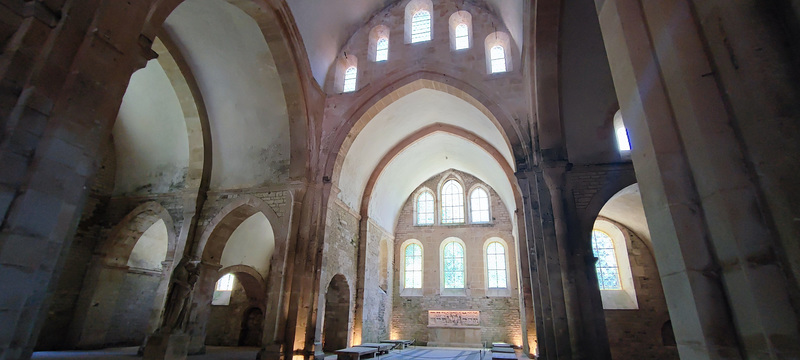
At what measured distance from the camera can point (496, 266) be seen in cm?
1538

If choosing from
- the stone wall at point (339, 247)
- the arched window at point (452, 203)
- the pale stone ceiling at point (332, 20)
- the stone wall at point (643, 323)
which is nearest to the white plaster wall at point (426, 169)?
the arched window at point (452, 203)

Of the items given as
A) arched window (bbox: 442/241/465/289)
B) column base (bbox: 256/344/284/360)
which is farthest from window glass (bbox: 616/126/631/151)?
arched window (bbox: 442/241/465/289)

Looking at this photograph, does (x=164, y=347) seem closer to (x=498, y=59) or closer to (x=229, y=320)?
(x=229, y=320)

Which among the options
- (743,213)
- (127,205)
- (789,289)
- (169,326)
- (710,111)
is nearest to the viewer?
(789,289)

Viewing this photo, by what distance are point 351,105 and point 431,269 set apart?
8567mm

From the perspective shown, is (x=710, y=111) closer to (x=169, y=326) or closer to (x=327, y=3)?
(x=169, y=326)

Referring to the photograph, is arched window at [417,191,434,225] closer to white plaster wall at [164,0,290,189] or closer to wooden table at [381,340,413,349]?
wooden table at [381,340,413,349]

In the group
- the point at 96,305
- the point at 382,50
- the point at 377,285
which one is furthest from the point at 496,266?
the point at 96,305

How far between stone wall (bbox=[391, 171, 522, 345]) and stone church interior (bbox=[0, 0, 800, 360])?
0.09 metres

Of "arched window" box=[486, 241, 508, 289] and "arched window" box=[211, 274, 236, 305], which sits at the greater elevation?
"arched window" box=[486, 241, 508, 289]

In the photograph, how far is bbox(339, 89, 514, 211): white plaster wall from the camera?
10703 mm

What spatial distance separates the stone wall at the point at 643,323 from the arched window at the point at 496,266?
441cm

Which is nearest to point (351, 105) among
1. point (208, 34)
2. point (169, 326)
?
point (208, 34)

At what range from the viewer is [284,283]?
28.0ft
